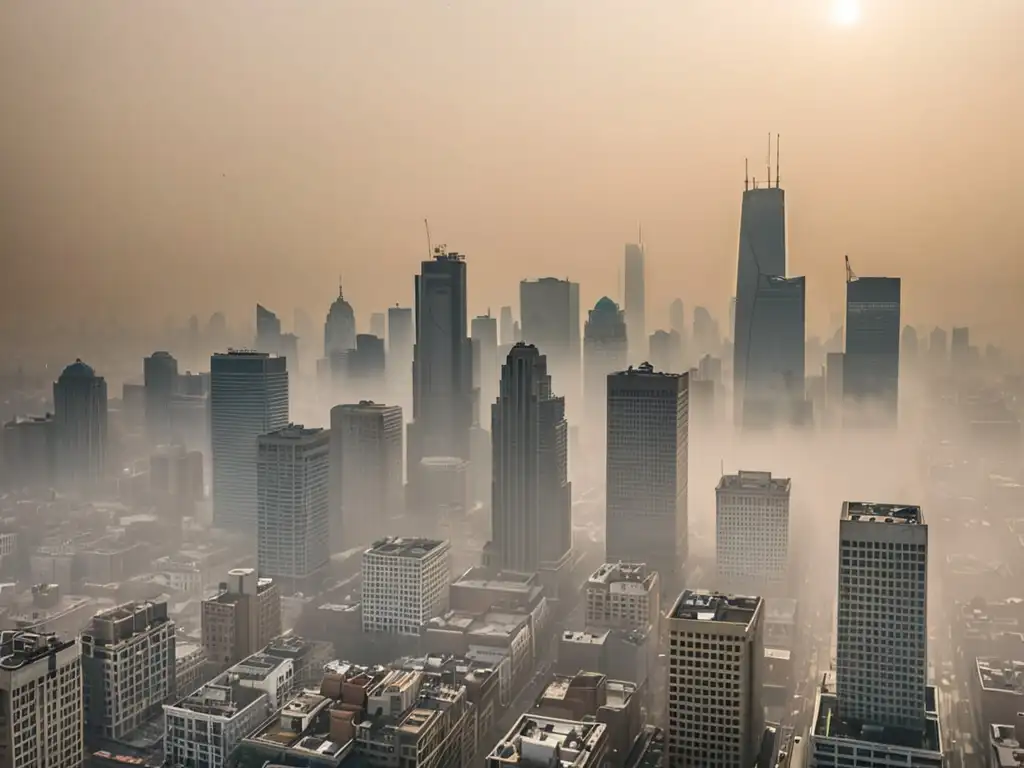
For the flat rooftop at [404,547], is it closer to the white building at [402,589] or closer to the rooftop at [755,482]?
the white building at [402,589]

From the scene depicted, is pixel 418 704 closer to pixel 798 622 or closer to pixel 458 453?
pixel 798 622

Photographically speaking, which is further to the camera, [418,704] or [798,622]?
[798,622]

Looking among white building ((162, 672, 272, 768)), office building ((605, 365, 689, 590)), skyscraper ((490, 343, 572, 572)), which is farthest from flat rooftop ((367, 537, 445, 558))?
white building ((162, 672, 272, 768))

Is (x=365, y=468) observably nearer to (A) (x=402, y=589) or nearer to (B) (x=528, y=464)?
(B) (x=528, y=464)

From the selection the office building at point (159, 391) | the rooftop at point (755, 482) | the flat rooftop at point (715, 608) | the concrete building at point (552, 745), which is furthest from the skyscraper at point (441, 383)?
the concrete building at point (552, 745)

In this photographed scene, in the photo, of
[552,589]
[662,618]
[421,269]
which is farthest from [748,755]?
[421,269]

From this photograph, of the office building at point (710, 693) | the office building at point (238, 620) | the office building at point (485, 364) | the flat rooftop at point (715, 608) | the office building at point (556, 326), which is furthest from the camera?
the office building at point (485, 364)

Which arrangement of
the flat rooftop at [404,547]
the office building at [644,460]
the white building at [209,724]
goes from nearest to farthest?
the white building at [209,724] < the flat rooftop at [404,547] < the office building at [644,460]

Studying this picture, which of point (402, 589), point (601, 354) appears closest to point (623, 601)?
point (402, 589)
